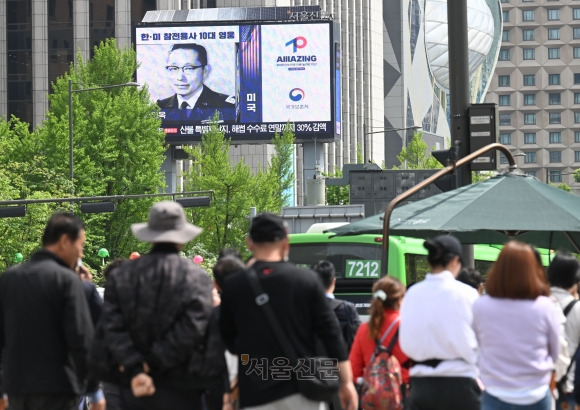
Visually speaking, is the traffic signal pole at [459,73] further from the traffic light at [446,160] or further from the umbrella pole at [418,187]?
the umbrella pole at [418,187]

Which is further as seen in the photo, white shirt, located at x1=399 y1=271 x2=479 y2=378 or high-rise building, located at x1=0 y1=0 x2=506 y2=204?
high-rise building, located at x1=0 y1=0 x2=506 y2=204

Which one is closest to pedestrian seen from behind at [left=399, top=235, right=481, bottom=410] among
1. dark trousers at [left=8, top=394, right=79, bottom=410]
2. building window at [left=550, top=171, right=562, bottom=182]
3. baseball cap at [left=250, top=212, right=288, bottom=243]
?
baseball cap at [left=250, top=212, right=288, bottom=243]

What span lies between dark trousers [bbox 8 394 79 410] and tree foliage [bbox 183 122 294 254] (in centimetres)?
4805

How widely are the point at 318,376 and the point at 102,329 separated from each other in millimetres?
1171

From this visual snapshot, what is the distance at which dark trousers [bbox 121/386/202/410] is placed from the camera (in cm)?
679

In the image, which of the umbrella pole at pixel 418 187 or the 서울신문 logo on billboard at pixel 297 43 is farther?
the 서울신문 logo on billboard at pixel 297 43

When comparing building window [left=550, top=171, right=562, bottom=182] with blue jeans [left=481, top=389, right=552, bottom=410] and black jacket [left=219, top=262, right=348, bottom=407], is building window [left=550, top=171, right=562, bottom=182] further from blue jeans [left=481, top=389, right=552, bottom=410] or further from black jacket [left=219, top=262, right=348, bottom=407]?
black jacket [left=219, top=262, right=348, bottom=407]

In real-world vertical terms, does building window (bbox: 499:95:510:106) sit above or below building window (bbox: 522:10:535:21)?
below

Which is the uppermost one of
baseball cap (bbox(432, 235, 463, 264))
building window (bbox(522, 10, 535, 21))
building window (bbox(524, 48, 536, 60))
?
building window (bbox(522, 10, 535, 21))

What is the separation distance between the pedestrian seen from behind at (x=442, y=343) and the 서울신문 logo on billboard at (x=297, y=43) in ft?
215

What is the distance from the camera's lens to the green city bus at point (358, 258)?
14297 mm

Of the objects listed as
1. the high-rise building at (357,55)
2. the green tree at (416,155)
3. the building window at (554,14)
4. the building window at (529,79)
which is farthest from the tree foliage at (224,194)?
the building window at (554,14)

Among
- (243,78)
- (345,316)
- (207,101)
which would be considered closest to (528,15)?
(243,78)

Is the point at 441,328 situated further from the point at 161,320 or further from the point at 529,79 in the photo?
the point at 529,79
